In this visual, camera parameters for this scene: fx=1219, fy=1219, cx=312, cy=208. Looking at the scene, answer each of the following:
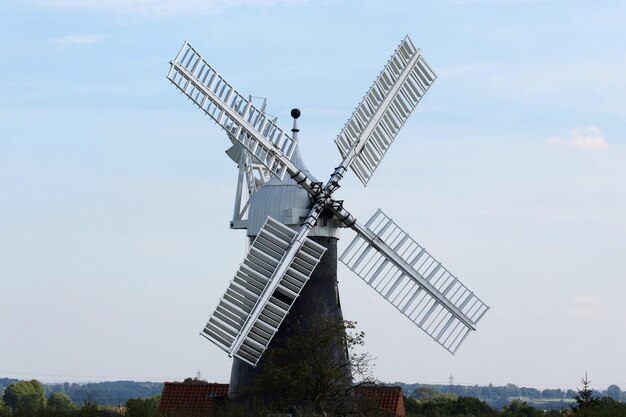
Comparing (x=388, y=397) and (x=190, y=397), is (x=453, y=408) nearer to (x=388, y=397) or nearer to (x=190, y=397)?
(x=388, y=397)

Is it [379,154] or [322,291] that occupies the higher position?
[379,154]

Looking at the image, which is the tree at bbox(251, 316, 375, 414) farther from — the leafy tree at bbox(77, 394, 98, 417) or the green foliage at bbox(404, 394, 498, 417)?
the green foliage at bbox(404, 394, 498, 417)

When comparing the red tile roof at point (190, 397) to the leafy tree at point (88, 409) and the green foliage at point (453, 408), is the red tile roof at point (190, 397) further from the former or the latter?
the green foliage at point (453, 408)

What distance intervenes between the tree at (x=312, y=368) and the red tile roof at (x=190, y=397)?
9.74 feet

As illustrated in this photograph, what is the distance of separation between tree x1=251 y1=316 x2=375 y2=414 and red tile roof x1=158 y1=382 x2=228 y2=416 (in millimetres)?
2970

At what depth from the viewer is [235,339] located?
24938 mm

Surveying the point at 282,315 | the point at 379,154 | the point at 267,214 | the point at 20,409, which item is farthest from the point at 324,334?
the point at 20,409

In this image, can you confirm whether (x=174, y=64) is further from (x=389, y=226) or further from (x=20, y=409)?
(x=20, y=409)

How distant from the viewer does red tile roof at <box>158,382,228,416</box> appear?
93.7 ft

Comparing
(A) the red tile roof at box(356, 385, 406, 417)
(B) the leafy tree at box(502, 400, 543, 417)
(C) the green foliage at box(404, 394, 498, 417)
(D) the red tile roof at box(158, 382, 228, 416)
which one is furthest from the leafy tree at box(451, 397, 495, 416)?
(D) the red tile roof at box(158, 382, 228, 416)

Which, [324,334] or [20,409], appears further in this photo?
[20,409]

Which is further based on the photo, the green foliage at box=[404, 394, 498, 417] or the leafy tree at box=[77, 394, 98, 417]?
the green foliage at box=[404, 394, 498, 417]

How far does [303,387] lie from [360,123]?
20.6 ft

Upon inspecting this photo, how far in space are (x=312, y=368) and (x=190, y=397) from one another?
Result: 214 inches
